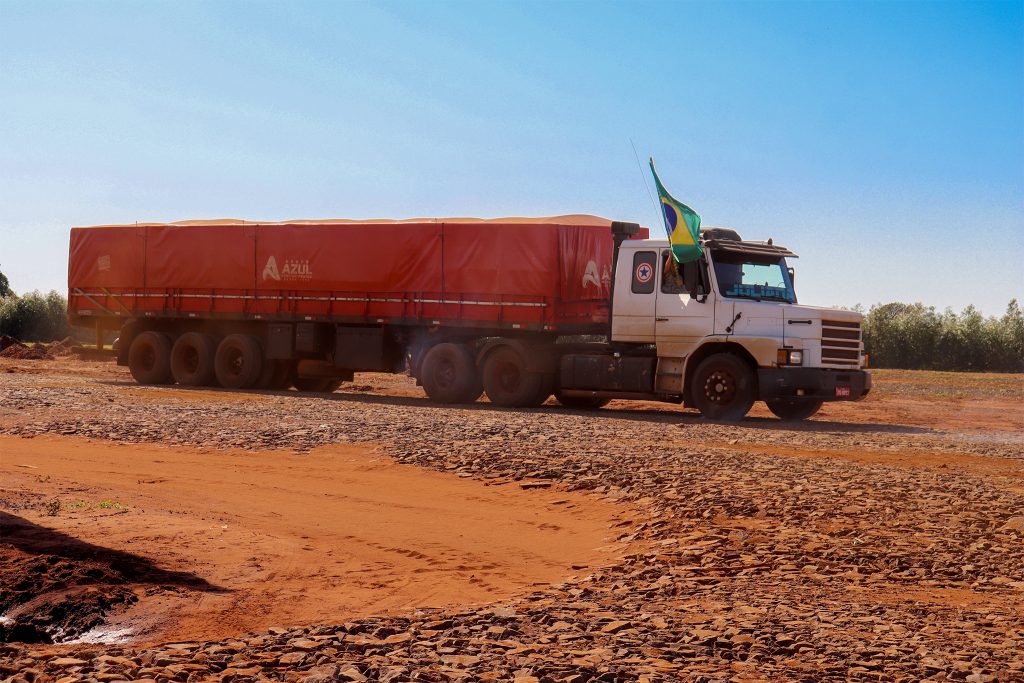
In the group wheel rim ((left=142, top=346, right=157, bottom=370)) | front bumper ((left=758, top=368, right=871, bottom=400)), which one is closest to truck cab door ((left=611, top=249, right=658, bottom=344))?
front bumper ((left=758, top=368, right=871, bottom=400))

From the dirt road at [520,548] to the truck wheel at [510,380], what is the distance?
5.20 m

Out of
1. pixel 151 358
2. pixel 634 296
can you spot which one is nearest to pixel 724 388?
pixel 634 296

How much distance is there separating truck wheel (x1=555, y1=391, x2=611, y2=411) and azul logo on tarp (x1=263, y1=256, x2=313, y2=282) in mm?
7268

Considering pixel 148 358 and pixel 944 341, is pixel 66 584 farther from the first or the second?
pixel 944 341

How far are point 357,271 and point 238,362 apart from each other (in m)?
4.84

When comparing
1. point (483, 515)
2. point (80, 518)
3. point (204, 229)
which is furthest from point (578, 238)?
point (80, 518)

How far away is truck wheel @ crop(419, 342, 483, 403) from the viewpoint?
83.3 ft

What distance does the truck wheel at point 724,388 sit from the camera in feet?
70.0

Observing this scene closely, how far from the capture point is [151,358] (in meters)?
31.3

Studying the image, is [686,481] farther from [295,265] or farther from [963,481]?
[295,265]

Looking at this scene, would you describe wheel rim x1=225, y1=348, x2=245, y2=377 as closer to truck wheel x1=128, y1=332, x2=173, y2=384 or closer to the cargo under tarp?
the cargo under tarp

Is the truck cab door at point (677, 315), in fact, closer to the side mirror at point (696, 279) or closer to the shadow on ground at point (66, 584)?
the side mirror at point (696, 279)

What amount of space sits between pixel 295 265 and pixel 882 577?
21.4 metres

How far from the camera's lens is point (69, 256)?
32000 millimetres
